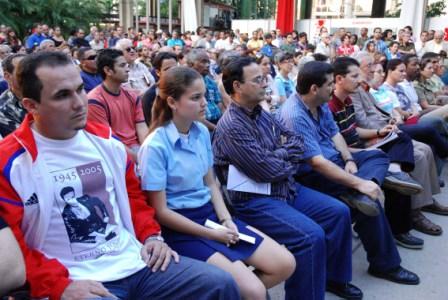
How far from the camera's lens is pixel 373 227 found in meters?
2.94

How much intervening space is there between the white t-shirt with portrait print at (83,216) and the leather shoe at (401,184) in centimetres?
220

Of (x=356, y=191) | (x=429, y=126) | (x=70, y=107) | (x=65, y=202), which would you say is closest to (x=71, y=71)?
(x=70, y=107)

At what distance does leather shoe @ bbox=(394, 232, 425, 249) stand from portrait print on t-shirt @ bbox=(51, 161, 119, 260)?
2.66m

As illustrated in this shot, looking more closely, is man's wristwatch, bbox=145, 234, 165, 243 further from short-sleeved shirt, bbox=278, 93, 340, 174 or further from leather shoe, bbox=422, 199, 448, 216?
leather shoe, bbox=422, 199, 448, 216

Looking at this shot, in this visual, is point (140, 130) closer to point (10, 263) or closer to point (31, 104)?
point (31, 104)

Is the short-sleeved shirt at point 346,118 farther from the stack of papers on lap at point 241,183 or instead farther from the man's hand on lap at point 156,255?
the man's hand on lap at point 156,255

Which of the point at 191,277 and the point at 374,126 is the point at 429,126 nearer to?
the point at 374,126

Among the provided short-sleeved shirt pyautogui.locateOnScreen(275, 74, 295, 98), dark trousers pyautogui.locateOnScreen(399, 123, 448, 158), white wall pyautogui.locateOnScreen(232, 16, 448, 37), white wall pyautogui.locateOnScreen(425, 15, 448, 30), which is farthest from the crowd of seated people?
white wall pyautogui.locateOnScreen(232, 16, 448, 37)

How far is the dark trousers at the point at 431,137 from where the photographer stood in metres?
4.39

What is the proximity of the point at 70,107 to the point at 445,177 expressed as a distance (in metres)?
5.02

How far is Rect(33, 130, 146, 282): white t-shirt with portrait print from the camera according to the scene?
5.43ft

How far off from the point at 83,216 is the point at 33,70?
617mm

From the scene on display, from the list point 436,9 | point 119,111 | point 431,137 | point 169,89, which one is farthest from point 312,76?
point 436,9

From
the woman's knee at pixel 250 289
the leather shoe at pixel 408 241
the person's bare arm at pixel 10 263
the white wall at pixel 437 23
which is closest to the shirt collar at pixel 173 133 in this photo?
the woman's knee at pixel 250 289
